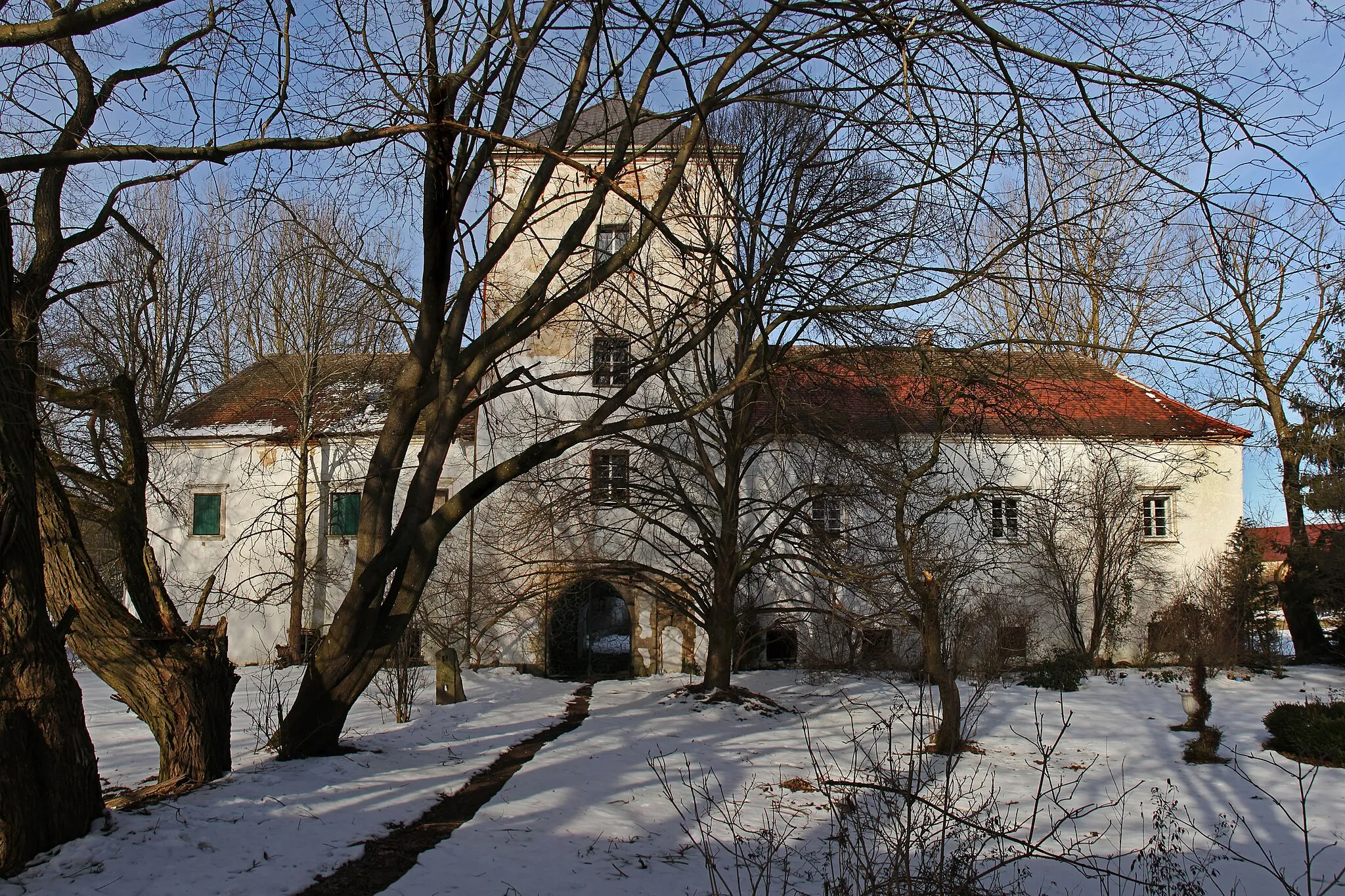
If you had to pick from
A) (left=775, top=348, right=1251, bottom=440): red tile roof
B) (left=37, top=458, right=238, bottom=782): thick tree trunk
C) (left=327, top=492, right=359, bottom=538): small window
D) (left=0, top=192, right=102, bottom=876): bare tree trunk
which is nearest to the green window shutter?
(left=327, top=492, right=359, bottom=538): small window

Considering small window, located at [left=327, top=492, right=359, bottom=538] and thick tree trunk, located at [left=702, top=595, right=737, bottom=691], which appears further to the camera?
small window, located at [left=327, top=492, right=359, bottom=538]

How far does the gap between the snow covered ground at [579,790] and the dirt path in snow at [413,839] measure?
12 cm

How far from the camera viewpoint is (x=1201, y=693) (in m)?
12.6

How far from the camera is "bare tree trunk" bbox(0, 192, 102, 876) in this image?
493 cm

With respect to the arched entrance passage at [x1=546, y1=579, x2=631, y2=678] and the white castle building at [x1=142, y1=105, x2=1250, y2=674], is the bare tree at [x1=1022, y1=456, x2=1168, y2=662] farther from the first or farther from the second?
the arched entrance passage at [x1=546, y1=579, x2=631, y2=678]

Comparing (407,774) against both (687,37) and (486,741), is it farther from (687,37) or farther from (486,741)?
(687,37)

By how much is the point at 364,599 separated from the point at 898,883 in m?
5.33

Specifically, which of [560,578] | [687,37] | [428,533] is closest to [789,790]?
[428,533]

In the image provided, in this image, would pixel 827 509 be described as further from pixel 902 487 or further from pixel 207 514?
pixel 207 514

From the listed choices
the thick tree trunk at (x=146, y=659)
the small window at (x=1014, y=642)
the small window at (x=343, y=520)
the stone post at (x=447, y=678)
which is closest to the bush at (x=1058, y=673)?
the small window at (x=1014, y=642)

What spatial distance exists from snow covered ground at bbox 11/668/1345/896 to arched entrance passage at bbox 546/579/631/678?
8.59 feet

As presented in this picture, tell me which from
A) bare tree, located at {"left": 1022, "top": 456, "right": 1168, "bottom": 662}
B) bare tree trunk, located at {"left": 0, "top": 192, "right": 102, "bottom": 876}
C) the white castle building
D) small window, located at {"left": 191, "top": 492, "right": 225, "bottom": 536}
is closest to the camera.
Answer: bare tree trunk, located at {"left": 0, "top": 192, "right": 102, "bottom": 876}

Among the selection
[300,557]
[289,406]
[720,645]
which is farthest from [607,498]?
[289,406]

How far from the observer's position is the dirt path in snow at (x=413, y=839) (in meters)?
5.29
